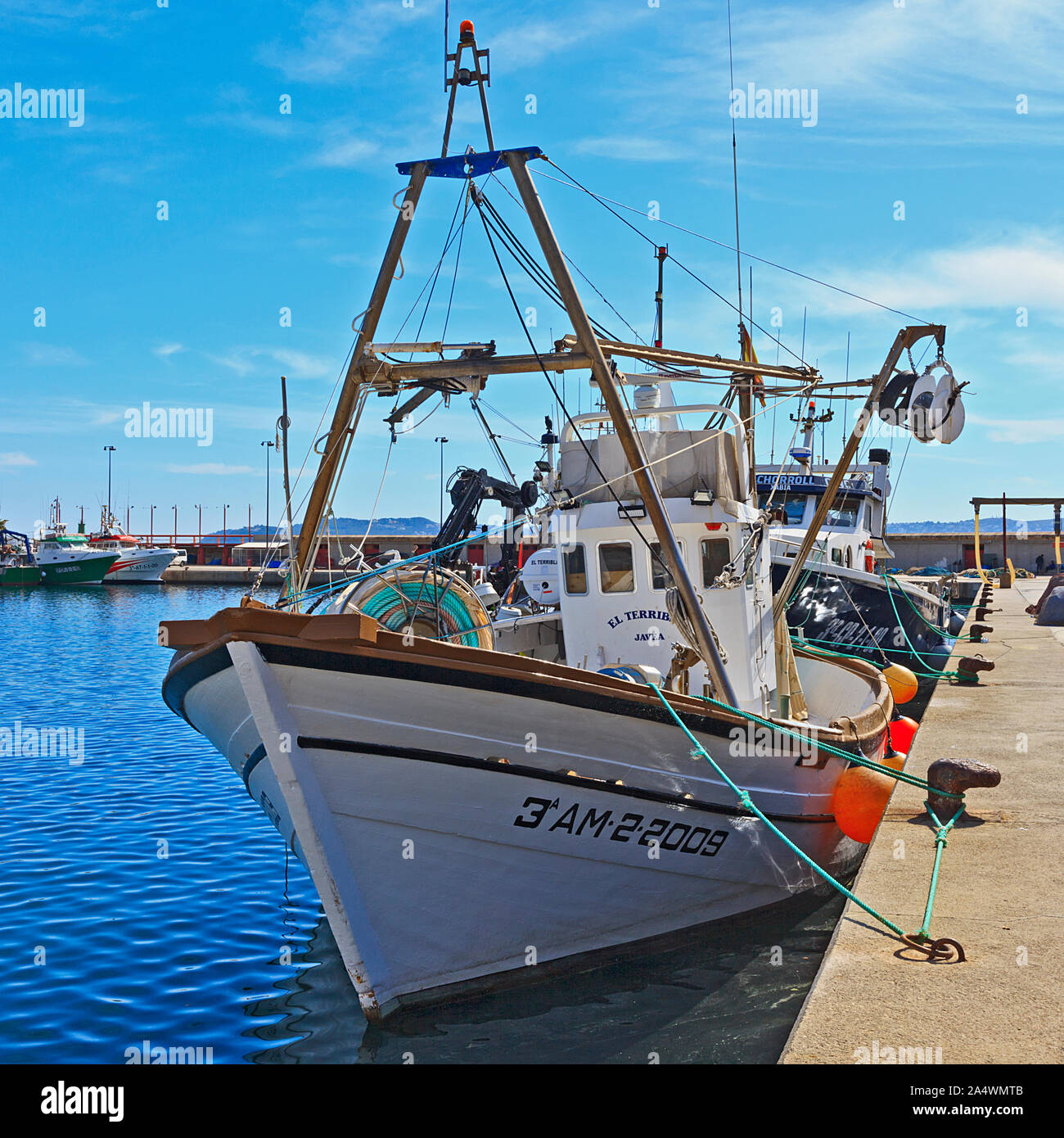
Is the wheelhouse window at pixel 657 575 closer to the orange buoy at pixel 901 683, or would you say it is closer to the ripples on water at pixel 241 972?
the ripples on water at pixel 241 972

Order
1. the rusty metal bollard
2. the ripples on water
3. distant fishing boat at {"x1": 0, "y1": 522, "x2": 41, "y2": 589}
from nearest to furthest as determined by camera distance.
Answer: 1. the ripples on water
2. the rusty metal bollard
3. distant fishing boat at {"x1": 0, "y1": 522, "x2": 41, "y2": 589}

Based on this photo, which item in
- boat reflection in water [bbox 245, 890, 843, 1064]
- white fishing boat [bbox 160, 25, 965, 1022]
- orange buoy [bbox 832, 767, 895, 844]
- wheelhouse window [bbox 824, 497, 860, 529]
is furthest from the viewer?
wheelhouse window [bbox 824, 497, 860, 529]

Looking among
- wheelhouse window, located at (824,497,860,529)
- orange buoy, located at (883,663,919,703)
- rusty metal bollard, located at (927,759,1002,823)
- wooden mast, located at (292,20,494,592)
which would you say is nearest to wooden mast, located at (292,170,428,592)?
wooden mast, located at (292,20,494,592)

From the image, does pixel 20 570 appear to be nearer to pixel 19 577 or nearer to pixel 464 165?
pixel 19 577

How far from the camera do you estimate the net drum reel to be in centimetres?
824

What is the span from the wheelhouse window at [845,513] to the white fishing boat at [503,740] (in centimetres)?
1357

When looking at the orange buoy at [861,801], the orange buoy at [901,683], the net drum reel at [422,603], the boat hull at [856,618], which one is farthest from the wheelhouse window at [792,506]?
the orange buoy at [861,801]

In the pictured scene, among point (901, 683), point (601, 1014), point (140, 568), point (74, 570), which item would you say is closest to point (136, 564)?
point (140, 568)

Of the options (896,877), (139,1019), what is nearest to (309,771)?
(139,1019)

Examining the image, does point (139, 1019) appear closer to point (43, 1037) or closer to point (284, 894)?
point (43, 1037)

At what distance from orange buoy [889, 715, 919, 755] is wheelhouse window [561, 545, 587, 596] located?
3.69 meters

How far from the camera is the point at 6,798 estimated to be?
12.9m

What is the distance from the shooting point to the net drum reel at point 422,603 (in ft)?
27.0

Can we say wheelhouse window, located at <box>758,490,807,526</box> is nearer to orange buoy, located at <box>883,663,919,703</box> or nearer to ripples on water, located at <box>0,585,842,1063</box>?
orange buoy, located at <box>883,663,919,703</box>
